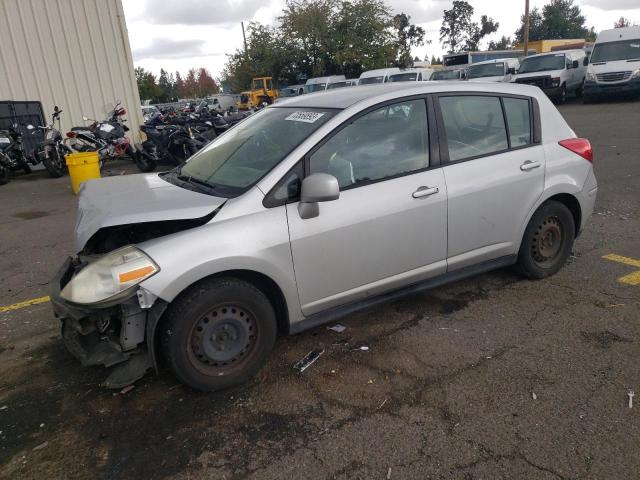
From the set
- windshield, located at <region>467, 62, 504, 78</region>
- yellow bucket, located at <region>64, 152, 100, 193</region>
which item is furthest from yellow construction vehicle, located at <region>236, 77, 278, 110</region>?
yellow bucket, located at <region>64, 152, 100, 193</region>

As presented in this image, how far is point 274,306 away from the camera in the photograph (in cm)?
317

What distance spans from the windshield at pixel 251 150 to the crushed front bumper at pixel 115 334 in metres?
0.87

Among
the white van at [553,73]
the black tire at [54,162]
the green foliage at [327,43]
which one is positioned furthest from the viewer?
the green foliage at [327,43]

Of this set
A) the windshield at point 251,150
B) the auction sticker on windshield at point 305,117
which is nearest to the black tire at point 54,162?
the windshield at point 251,150

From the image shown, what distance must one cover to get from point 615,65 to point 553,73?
2335mm

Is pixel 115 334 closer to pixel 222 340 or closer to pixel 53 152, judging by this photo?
pixel 222 340

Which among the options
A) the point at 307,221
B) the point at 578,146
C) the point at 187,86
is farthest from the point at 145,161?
the point at 187,86

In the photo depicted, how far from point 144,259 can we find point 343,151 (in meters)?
1.41

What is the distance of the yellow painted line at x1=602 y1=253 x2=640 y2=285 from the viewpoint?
4238 mm

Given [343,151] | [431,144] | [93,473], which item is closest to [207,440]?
[93,473]

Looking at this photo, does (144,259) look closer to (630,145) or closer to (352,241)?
(352,241)

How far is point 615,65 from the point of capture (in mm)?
17781

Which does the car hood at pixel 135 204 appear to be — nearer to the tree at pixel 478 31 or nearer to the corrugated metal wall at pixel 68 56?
the corrugated metal wall at pixel 68 56

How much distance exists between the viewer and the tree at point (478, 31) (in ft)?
255
